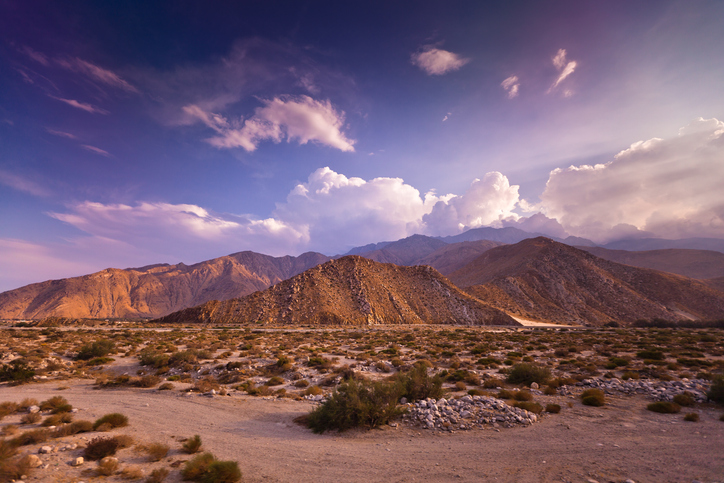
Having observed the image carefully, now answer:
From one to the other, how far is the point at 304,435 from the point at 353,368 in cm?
1007

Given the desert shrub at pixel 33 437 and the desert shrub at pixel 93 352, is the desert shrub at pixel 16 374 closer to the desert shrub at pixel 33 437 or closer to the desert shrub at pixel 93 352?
the desert shrub at pixel 93 352

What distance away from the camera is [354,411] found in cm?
1027

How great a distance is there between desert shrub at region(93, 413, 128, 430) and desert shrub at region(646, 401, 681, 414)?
2019cm

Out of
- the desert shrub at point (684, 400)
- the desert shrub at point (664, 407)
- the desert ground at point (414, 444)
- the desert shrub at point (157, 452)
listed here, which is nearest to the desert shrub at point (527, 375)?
the desert ground at point (414, 444)

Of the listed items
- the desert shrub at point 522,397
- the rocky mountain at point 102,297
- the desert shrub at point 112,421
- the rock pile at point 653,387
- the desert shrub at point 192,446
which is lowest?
the rock pile at point 653,387

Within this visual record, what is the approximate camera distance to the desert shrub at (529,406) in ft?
35.3

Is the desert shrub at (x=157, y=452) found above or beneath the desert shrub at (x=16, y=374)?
beneath

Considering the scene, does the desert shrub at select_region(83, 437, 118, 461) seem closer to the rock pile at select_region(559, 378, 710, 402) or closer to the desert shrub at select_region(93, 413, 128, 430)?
the desert shrub at select_region(93, 413, 128, 430)

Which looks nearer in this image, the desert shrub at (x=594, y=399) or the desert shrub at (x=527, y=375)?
the desert shrub at (x=594, y=399)

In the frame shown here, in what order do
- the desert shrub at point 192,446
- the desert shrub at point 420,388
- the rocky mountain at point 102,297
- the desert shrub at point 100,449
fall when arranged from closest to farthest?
1. the desert shrub at point 100,449
2. the desert shrub at point 192,446
3. the desert shrub at point 420,388
4. the rocky mountain at point 102,297

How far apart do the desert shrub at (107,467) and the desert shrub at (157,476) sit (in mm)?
1021

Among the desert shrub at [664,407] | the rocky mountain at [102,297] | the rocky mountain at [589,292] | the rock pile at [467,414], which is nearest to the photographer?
the rock pile at [467,414]

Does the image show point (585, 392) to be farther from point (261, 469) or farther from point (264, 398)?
point (264, 398)

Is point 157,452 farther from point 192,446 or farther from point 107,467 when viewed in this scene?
point 107,467
